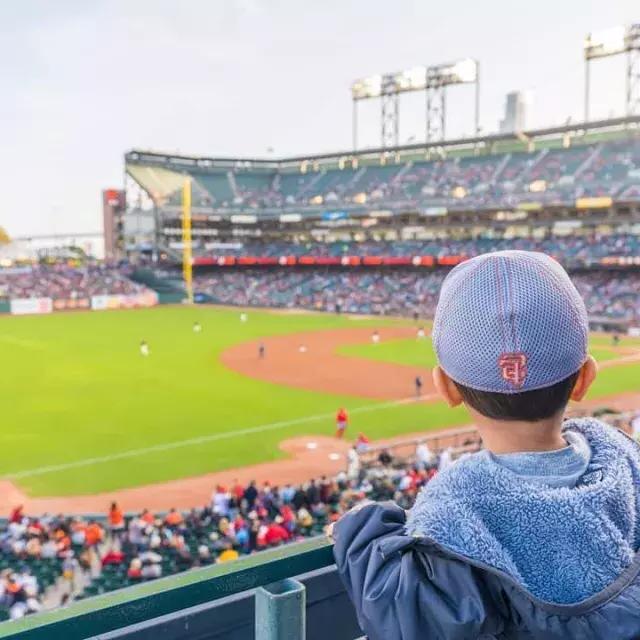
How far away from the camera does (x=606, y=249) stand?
56906mm

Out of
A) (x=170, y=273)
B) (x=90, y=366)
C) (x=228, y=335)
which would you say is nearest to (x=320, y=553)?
(x=90, y=366)

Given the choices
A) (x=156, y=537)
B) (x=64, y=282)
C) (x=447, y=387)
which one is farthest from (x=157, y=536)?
(x=64, y=282)

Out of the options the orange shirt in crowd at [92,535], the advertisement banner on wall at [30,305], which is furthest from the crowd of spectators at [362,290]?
the orange shirt in crowd at [92,535]

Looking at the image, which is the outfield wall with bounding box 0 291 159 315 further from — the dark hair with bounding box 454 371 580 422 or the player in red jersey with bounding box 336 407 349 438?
the dark hair with bounding box 454 371 580 422

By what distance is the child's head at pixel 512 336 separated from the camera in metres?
1.66

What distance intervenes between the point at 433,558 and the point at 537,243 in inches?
2530

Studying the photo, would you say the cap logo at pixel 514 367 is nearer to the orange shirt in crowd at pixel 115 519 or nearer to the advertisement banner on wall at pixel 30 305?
the orange shirt in crowd at pixel 115 519

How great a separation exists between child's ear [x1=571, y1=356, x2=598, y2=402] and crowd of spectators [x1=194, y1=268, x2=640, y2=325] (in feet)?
159

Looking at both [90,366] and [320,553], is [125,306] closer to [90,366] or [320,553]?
[90,366]

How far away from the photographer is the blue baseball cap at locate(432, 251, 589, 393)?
65.2 inches

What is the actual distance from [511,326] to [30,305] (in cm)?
6179

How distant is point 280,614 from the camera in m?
1.78

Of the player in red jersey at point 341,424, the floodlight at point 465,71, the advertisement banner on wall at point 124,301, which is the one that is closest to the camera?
the player in red jersey at point 341,424

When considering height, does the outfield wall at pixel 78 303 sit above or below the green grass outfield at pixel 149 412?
below
